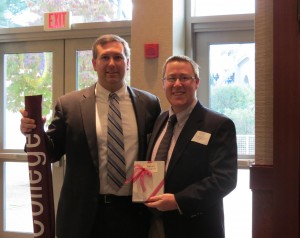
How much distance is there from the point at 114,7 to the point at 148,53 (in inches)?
31.0

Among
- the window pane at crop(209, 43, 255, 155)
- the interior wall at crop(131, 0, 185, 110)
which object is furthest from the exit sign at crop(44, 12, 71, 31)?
the window pane at crop(209, 43, 255, 155)

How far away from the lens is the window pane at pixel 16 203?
4250 mm

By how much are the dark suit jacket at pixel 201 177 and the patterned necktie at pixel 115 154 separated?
32 centimetres

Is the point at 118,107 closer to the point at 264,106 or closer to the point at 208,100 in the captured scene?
the point at 264,106

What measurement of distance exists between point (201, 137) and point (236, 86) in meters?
1.77

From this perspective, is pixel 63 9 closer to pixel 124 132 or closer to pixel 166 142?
pixel 124 132

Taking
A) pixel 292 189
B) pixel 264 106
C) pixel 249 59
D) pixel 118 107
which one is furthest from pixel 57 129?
pixel 249 59

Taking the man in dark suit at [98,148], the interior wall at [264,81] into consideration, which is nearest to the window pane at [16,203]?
the man in dark suit at [98,148]

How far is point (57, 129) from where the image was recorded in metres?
2.22

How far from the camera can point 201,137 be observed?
1869mm

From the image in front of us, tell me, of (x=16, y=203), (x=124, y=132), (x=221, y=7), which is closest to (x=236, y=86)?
(x=221, y=7)

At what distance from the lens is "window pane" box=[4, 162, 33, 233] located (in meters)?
4.25

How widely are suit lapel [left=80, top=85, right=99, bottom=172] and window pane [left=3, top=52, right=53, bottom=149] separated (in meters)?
1.92

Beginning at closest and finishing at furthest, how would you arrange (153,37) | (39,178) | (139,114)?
1. (39,178)
2. (139,114)
3. (153,37)
